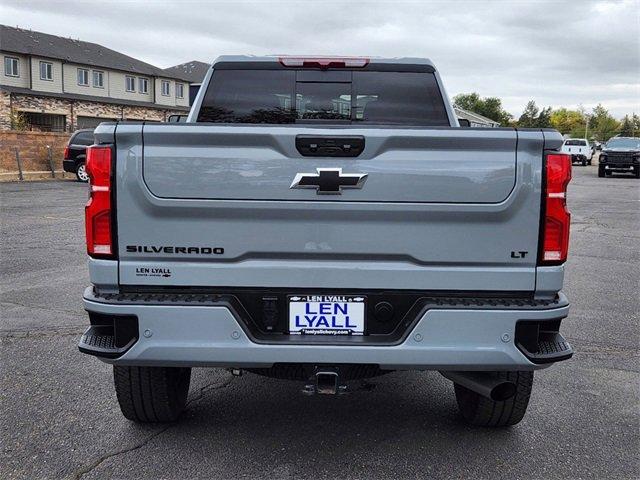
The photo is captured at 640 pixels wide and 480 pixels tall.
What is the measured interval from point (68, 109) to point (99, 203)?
50361 millimetres

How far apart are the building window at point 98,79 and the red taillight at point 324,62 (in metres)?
51.8

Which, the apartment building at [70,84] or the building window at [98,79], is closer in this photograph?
the apartment building at [70,84]

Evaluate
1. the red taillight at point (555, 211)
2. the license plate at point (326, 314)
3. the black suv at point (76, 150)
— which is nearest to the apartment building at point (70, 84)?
the black suv at point (76, 150)

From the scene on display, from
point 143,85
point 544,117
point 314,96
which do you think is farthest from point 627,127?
point 314,96

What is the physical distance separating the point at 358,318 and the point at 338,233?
0.41m

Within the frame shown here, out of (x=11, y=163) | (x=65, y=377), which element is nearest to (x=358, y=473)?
(x=65, y=377)

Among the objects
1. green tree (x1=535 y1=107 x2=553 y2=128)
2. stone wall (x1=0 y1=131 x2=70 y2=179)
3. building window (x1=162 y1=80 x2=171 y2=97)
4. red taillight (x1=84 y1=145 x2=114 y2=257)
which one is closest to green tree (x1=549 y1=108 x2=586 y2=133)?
green tree (x1=535 y1=107 x2=553 y2=128)

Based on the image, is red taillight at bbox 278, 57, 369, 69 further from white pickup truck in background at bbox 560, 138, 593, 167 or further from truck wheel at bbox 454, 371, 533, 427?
white pickup truck in background at bbox 560, 138, 593, 167

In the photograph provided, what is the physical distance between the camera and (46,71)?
48.6 metres

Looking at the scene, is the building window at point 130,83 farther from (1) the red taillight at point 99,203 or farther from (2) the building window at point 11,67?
(1) the red taillight at point 99,203

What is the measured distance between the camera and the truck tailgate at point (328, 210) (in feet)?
9.73

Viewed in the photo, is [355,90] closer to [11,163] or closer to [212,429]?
[212,429]

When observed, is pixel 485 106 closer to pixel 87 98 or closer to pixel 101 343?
pixel 87 98

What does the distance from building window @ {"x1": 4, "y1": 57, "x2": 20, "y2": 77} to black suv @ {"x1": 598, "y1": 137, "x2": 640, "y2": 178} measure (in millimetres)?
39155
